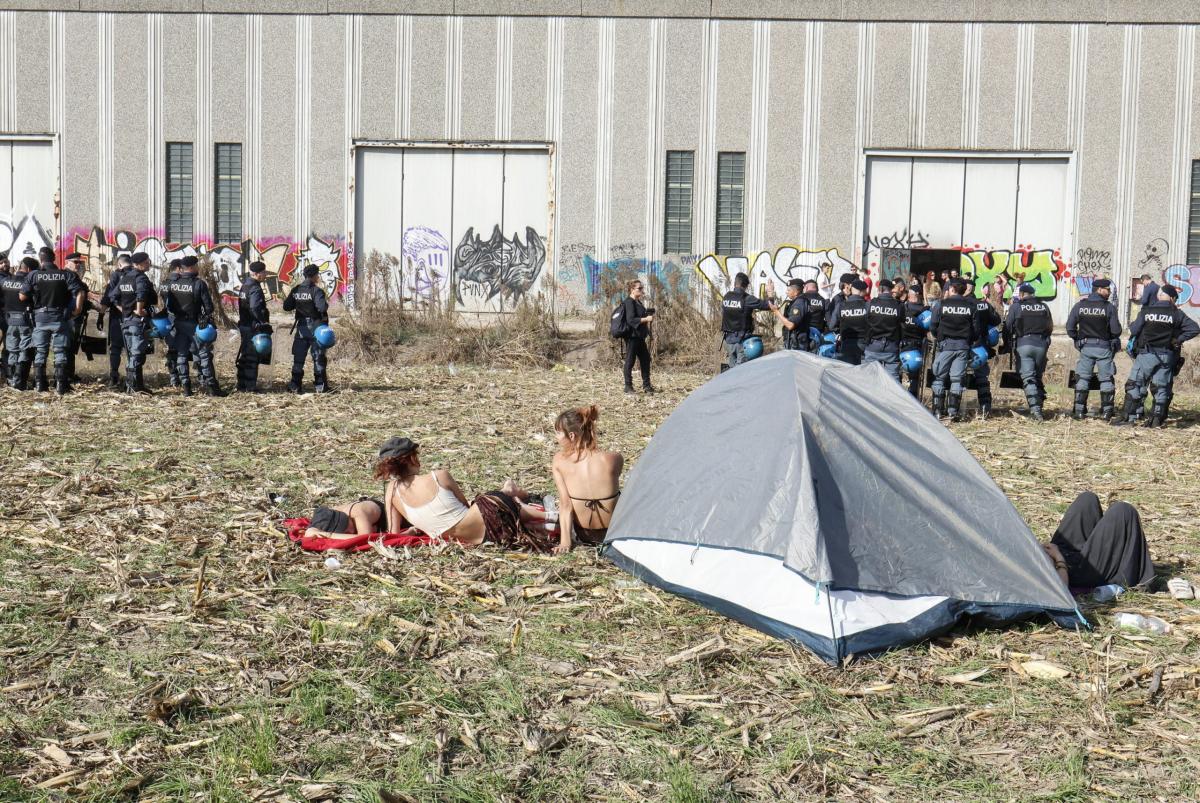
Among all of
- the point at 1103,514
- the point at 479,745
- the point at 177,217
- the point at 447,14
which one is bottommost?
the point at 479,745

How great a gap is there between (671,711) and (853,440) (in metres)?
2.12

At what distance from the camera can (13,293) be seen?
16859 mm

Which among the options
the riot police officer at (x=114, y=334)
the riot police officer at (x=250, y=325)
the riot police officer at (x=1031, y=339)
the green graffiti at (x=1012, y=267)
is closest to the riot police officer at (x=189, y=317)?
the riot police officer at (x=250, y=325)

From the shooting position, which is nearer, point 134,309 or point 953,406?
point 134,309

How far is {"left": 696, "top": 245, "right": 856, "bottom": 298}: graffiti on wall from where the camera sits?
2489 centimetres

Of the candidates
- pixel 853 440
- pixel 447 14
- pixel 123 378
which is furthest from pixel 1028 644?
pixel 447 14

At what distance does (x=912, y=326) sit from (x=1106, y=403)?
111 inches

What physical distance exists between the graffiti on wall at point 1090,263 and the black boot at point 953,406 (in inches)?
350

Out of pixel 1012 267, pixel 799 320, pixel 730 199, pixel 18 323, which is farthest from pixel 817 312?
pixel 18 323

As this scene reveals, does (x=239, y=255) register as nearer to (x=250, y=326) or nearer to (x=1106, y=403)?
(x=250, y=326)

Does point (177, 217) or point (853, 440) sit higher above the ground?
point (177, 217)

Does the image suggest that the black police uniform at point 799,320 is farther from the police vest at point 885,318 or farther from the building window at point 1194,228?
the building window at point 1194,228

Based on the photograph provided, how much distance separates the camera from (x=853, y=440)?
24.0 ft

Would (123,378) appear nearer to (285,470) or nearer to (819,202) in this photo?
(285,470)
